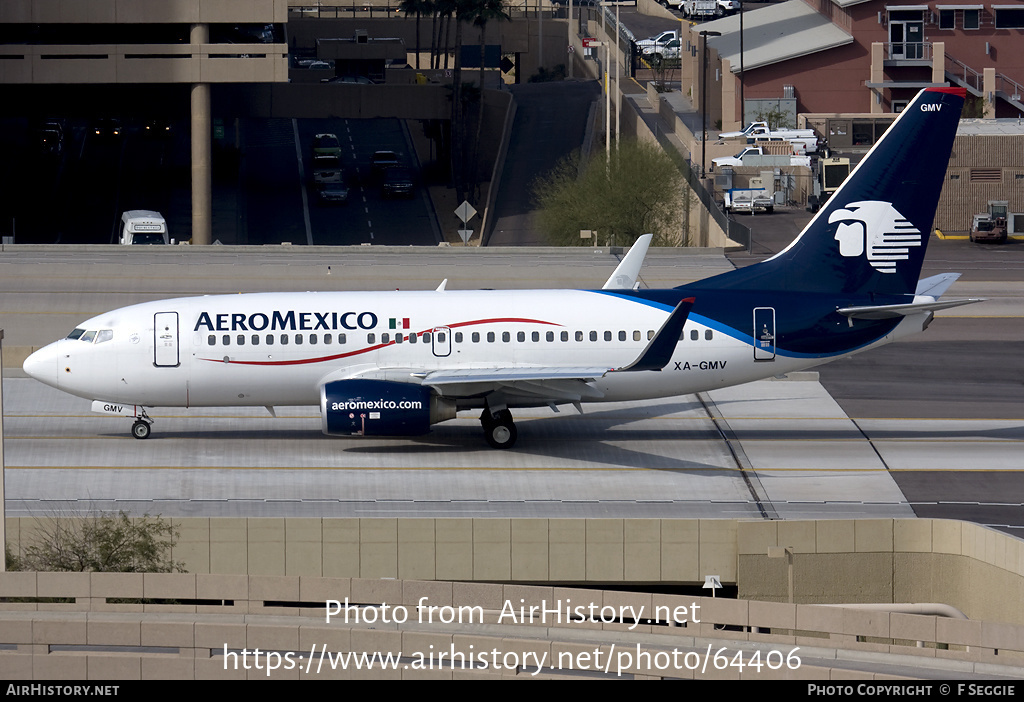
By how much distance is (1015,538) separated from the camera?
97.3ft

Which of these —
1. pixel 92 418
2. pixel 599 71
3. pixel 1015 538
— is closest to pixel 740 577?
pixel 1015 538

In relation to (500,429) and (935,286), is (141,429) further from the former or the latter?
(935,286)

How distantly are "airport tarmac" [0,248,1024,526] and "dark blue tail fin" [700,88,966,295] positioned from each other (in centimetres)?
461

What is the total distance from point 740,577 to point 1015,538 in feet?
19.3

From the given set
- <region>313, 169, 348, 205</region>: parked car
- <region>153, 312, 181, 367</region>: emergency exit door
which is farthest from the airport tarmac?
<region>313, 169, 348, 205</region>: parked car

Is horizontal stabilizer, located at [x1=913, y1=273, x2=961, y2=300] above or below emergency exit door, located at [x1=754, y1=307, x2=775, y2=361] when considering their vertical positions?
above

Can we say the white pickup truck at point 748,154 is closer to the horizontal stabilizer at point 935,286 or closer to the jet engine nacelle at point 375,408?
the horizontal stabilizer at point 935,286

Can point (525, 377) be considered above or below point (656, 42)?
below

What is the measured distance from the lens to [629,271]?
137 ft

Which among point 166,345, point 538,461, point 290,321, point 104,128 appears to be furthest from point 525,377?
point 104,128

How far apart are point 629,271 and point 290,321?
412 inches

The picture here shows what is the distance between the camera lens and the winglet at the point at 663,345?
34.0m

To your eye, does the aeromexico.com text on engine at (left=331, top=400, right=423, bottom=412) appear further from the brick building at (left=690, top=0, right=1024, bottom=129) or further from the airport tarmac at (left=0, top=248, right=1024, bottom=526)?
the brick building at (left=690, top=0, right=1024, bottom=129)

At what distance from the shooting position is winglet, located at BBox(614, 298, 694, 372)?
111 ft
